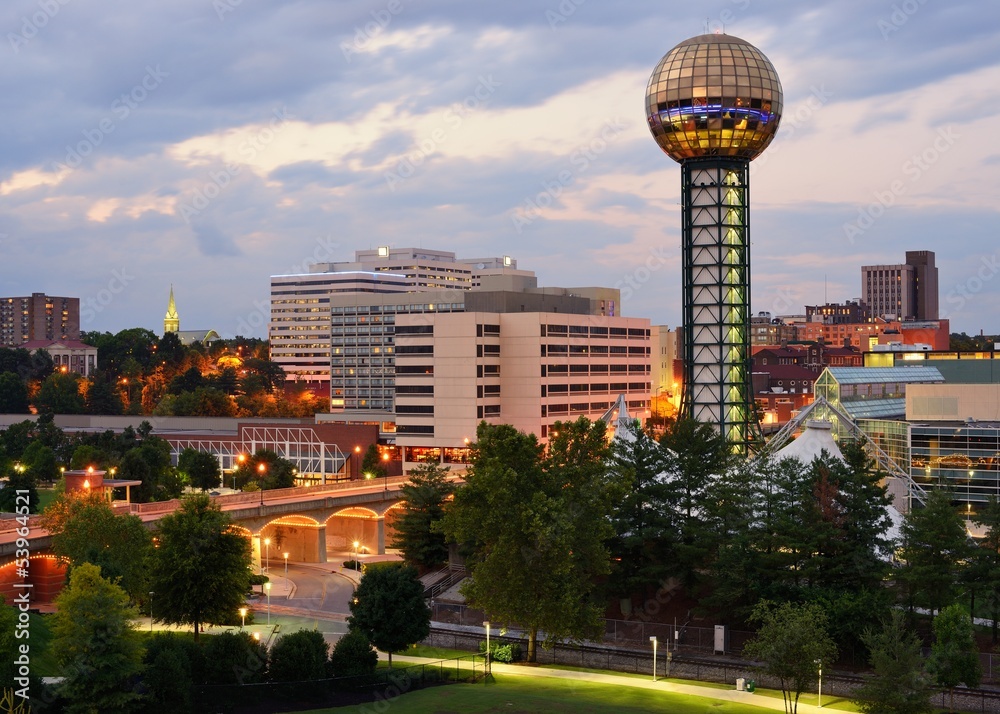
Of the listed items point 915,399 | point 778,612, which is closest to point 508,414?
point 915,399

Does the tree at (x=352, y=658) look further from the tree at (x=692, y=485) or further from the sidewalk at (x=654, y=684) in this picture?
the tree at (x=692, y=485)

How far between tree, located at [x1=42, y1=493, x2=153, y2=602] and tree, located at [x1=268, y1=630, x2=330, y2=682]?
12785 mm

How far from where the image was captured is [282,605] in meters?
73.5

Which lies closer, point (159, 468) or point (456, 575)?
point (456, 575)

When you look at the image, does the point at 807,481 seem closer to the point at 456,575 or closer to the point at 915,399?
the point at 456,575

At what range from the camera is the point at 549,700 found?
49.4 m

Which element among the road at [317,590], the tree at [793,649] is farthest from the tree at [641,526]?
the road at [317,590]

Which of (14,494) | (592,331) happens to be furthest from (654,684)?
(592,331)

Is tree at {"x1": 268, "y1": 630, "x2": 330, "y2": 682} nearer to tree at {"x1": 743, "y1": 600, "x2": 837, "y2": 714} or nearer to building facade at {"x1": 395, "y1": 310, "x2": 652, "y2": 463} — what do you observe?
tree at {"x1": 743, "y1": 600, "x2": 837, "y2": 714}

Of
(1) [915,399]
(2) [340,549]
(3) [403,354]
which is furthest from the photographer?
(3) [403,354]

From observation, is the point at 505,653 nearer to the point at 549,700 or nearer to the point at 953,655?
the point at 549,700

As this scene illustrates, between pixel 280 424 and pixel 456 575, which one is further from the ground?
pixel 280 424

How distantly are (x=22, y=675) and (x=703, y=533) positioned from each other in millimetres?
35192

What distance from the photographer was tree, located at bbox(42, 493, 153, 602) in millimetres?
62156
